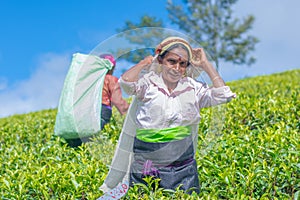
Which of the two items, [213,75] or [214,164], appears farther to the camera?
[214,164]

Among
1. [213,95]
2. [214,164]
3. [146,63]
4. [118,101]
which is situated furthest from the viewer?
[214,164]

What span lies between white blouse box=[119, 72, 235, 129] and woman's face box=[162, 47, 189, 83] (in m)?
0.08

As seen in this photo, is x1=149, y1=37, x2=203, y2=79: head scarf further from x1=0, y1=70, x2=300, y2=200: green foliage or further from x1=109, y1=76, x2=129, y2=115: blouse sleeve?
x1=0, y1=70, x2=300, y2=200: green foliage

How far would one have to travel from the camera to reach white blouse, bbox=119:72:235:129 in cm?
347

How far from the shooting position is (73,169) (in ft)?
16.0

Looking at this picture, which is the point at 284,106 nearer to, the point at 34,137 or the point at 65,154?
the point at 65,154

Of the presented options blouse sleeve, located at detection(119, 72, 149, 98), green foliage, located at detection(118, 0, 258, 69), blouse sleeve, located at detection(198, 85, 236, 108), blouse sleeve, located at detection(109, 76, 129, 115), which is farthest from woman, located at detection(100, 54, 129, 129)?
green foliage, located at detection(118, 0, 258, 69)

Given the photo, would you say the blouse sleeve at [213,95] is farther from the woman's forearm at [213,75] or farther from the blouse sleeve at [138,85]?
the blouse sleeve at [138,85]

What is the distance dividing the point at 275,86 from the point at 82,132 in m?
5.87

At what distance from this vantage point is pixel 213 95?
366 cm

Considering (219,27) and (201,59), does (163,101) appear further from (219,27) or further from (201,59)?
(219,27)

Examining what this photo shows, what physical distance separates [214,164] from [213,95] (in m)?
1.14

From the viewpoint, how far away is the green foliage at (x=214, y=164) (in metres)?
3.99

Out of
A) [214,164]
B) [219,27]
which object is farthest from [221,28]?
[214,164]
